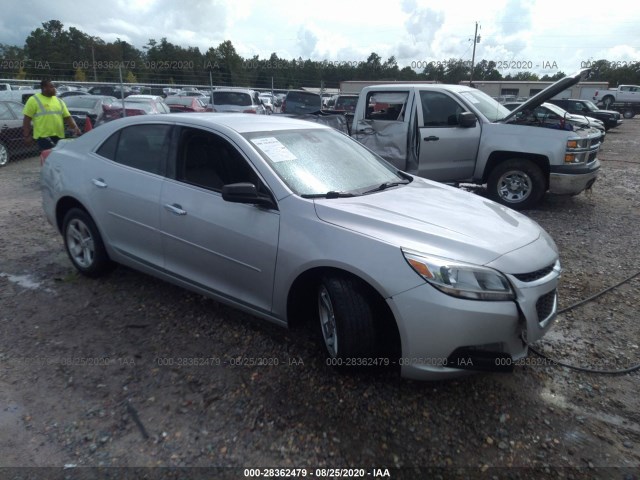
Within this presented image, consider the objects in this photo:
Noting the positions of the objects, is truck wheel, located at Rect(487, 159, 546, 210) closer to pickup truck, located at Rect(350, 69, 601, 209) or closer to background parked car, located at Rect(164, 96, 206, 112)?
pickup truck, located at Rect(350, 69, 601, 209)

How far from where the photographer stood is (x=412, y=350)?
7.99ft

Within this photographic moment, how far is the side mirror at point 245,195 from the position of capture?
2.84 meters

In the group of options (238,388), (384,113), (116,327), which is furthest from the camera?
(384,113)

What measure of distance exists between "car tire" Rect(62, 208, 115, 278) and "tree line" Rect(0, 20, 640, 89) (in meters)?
17.9

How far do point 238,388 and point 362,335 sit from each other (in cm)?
84

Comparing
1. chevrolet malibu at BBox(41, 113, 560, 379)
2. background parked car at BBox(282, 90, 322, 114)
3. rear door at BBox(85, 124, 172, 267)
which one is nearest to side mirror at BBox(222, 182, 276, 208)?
chevrolet malibu at BBox(41, 113, 560, 379)

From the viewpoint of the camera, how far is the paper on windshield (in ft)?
10.4

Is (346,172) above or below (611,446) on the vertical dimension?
above

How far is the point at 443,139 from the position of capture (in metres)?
6.89

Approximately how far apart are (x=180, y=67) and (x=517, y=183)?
98.4ft

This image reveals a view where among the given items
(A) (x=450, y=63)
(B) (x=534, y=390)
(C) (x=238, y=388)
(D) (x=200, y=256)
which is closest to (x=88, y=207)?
(D) (x=200, y=256)

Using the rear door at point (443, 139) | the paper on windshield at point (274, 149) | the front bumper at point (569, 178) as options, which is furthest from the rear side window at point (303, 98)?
the paper on windshield at point (274, 149)

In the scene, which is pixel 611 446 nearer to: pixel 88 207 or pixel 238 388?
pixel 238 388

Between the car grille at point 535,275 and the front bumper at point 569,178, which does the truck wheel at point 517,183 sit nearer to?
the front bumper at point 569,178
